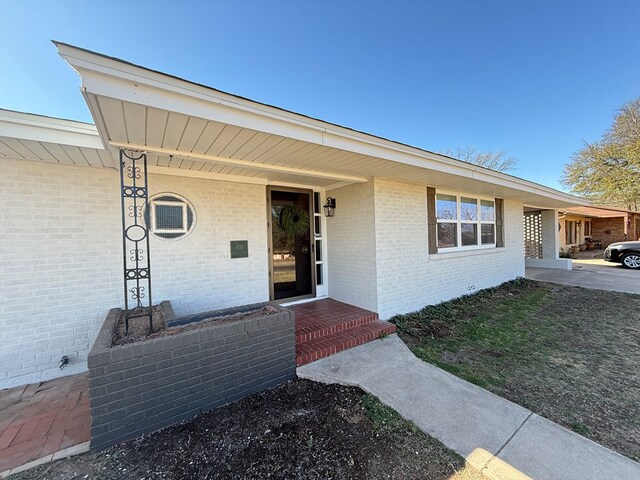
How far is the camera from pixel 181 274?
3.81 meters

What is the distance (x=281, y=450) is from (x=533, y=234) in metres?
14.0

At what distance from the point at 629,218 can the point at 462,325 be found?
21.1 meters

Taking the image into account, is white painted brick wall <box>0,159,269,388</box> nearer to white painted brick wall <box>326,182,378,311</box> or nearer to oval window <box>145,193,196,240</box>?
oval window <box>145,193,196,240</box>

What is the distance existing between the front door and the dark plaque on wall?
0.53 meters

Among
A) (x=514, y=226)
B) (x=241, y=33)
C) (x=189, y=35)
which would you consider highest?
(x=241, y=33)

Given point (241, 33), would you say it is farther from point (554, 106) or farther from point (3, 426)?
point (554, 106)

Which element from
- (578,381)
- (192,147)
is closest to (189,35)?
(192,147)

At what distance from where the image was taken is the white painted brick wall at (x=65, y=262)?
2945mm

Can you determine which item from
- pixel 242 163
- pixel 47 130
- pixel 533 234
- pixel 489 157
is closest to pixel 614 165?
pixel 489 157

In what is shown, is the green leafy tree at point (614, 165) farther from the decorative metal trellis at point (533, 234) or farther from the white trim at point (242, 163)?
the white trim at point (242, 163)

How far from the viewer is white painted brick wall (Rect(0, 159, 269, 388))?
9.66 feet

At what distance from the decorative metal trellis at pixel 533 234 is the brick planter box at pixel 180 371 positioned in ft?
42.9

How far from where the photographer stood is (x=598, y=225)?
18766 millimetres

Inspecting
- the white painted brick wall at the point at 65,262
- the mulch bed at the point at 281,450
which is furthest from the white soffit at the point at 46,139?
the mulch bed at the point at 281,450
